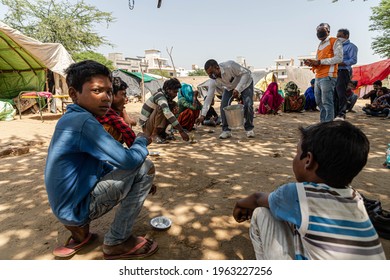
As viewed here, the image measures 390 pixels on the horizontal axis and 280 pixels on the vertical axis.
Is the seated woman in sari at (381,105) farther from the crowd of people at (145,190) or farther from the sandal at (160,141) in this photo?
the crowd of people at (145,190)

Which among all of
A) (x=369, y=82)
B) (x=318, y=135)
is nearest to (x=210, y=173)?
(x=318, y=135)

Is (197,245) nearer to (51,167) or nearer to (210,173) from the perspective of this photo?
(51,167)

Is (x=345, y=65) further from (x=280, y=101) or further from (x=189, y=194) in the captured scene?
(x=189, y=194)

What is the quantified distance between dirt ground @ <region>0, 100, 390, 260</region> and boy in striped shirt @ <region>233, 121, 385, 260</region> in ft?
1.69

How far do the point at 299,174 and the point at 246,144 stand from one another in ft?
11.1

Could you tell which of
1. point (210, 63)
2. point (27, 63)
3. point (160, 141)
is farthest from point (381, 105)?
point (27, 63)

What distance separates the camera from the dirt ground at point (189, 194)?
1.70m

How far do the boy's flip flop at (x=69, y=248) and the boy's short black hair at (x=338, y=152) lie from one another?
1.48 m

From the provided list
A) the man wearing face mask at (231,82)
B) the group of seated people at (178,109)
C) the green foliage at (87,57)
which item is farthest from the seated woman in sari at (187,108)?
the green foliage at (87,57)

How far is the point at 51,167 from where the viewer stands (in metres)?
1.41

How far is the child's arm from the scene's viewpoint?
129cm

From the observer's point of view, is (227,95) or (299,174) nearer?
(299,174)

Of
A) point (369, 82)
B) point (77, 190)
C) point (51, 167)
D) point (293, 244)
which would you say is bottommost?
point (293, 244)

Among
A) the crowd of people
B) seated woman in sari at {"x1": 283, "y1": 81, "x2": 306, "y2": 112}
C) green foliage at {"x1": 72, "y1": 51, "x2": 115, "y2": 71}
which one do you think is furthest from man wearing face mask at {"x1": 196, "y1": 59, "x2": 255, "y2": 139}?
green foliage at {"x1": 72, "y1": 51, "x2": 115, "y2": 71}
